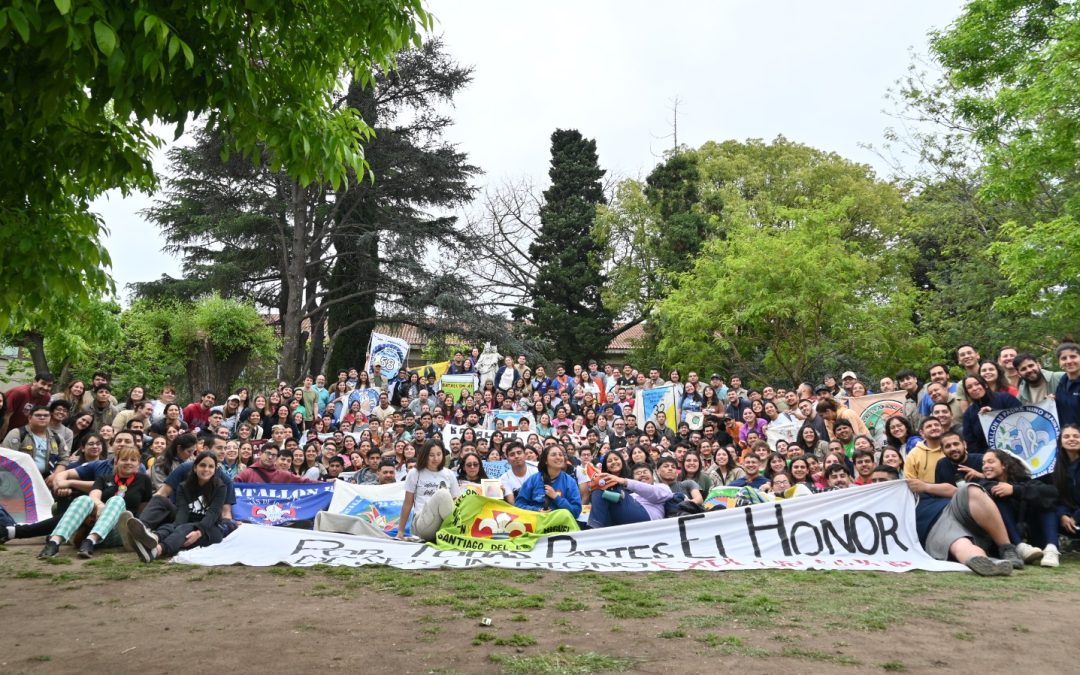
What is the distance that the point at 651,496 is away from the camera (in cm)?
965

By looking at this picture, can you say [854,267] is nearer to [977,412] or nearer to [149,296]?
[977,412]

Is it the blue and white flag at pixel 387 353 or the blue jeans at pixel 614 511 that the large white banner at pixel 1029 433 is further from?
the blue and white flag at pixel 387 353

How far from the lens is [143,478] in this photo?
9.35m

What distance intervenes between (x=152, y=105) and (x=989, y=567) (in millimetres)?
7417

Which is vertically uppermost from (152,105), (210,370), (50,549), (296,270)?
(296,270)

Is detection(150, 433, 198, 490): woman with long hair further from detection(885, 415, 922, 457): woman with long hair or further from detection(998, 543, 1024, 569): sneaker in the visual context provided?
detection(998, 543, 1024, 569): sneaker

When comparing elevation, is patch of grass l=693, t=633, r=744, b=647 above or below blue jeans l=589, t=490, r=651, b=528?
below

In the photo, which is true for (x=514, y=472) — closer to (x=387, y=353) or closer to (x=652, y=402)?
(x=652, y=402)

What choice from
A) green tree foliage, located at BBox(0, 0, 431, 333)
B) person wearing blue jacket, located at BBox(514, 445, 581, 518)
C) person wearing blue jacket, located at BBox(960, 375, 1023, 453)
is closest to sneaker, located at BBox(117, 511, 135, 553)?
green tree foliage, located at BBox(0, 0, 431, 333)

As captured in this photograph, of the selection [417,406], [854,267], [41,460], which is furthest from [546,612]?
[854,267]

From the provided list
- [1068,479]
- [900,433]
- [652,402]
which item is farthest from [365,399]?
[1068,479]

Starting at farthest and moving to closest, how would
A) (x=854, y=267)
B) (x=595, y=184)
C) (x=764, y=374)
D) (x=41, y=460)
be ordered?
(x=595, y=184)
(x=764, y=374)
(x=854, y=267)
(x=41, y=460)

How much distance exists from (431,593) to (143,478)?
4.48m

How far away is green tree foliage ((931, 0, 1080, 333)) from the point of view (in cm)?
1644
